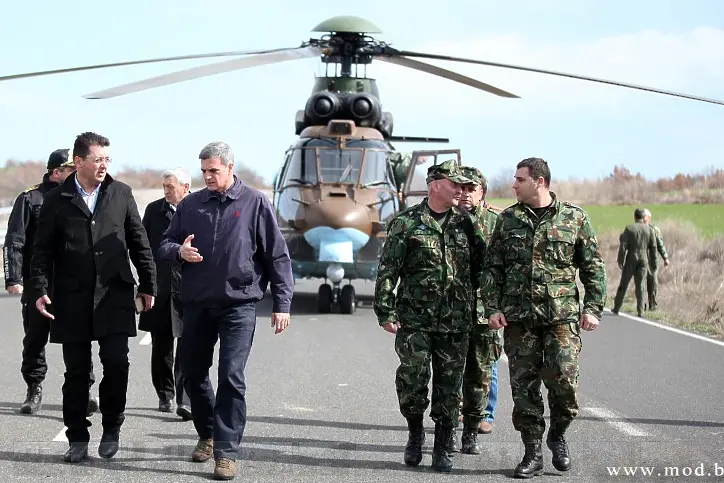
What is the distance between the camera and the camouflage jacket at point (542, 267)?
6.91 meters

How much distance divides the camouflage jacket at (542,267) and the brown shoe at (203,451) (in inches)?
72.1

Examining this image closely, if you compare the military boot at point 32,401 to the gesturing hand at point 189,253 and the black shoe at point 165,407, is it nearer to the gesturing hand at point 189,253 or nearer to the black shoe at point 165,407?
the black shoe at point 165,407

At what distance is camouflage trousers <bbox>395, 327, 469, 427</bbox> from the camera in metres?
7.03

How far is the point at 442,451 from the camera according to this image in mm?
6883

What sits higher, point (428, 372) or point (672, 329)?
point (428, 372)

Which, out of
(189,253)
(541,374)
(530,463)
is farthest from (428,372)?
(189,253)

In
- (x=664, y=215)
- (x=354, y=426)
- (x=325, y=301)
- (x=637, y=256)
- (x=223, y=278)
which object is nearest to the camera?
(x=223, y=278)

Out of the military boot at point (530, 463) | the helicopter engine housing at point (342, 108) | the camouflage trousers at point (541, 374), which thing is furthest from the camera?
the helicopter engine housing at point (342, 108)

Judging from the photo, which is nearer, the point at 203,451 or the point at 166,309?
the point at 203,451

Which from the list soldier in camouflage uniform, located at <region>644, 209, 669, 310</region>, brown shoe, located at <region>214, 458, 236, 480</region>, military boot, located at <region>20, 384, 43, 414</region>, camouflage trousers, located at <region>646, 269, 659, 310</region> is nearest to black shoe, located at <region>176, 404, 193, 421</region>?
military boot, located at <region>20, 384, 43, 414</region>

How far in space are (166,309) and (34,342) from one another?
3.39 feet

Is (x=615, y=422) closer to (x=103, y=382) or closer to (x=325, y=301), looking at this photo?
(x=103, y=382)

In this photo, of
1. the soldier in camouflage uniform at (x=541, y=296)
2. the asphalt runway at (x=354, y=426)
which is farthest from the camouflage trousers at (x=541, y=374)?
the asphalt runway at (x=354, y=426)

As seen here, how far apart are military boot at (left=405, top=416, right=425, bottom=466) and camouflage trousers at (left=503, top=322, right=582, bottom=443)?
0.56m
